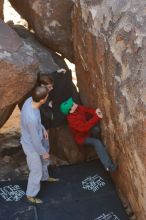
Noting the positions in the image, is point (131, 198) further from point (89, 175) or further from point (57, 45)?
point (57, 45)

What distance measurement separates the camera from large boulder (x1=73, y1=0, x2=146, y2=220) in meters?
4.88

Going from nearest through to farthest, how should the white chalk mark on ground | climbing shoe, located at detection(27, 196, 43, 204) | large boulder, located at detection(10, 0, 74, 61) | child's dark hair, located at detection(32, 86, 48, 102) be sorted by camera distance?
1. child's dark hair, located at detection(32, 86, 48, 102)
2. the white chalk mark on ground
3. climbing shoe, located at detection(27, 196, 43, 204)
4. large boulder, located at detection(10, 0, 74, 61)

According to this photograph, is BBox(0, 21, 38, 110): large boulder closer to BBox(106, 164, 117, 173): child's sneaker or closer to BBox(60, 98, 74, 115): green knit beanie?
BBox(60, 98, 74, 115): green knit beanie

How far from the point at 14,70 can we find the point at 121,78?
1405mm

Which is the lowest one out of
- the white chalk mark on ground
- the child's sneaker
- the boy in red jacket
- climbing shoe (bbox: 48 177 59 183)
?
the white chalk mark on ground

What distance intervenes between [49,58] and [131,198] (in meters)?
2.42

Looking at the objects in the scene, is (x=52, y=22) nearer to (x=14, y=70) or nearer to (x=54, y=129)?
(x=14, y=70)

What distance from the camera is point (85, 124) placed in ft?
18.8

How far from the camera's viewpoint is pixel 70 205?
18.5ft

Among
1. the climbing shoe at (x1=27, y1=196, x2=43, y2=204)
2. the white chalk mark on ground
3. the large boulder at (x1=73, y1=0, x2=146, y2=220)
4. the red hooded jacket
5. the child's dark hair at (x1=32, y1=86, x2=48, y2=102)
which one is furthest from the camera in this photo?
the red hooded jacket

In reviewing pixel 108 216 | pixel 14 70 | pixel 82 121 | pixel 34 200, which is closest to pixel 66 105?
pixel 82 121

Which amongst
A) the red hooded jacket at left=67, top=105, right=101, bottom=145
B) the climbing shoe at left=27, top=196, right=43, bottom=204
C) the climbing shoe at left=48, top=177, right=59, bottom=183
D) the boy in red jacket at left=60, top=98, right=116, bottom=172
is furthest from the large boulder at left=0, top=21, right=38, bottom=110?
the climbing shoe at left=27, top=196, right=43, bottom=204

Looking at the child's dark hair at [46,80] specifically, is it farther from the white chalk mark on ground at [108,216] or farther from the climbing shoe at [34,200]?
the white chalk mark on ground at [108,216]

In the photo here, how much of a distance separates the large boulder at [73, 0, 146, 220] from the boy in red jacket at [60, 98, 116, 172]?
10 cm
